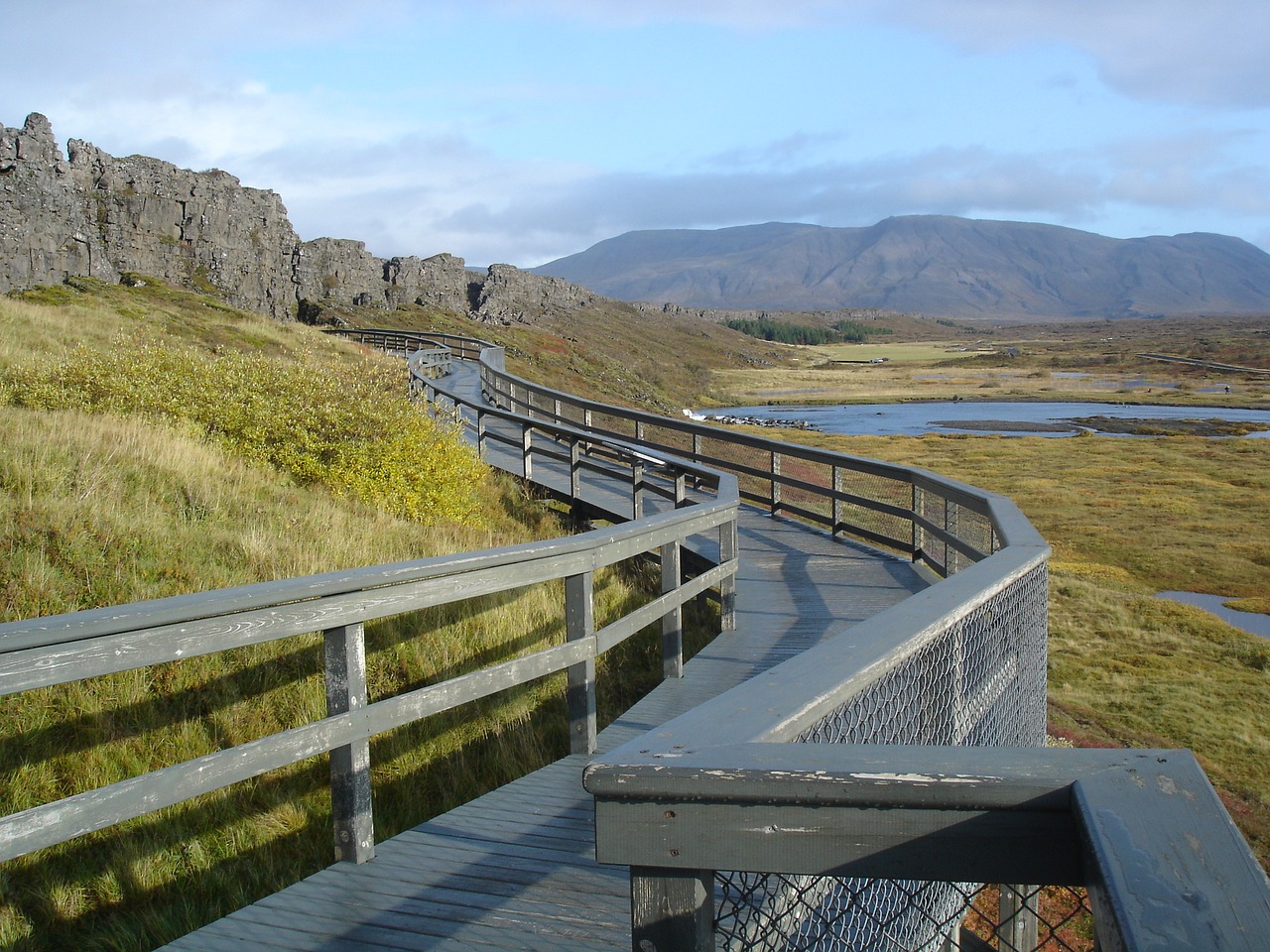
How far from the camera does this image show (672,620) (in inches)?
234

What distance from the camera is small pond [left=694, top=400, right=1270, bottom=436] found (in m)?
62.8

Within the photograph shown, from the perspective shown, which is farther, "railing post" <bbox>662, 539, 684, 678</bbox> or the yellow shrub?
the yellow shrub

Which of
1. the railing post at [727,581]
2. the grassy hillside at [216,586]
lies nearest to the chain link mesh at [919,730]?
the grassy hillside at [216,586]

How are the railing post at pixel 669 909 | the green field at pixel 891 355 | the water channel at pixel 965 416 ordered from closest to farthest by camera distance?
the railing post at pixel 669 909, the water channel at pixel 965 416, the green field at pixel 891 355

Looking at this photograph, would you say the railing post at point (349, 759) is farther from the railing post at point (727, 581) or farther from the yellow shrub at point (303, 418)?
the yellow shrub at point (303, 418)

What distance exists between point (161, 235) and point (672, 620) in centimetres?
4695

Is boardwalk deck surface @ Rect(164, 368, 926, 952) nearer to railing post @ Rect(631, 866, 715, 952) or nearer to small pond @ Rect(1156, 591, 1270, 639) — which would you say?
railing post @ Rect(631, 866, 715, 952)

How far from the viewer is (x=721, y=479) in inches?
320

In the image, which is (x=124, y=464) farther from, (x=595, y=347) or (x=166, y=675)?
(x=595, y=347)

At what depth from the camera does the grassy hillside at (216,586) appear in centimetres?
385

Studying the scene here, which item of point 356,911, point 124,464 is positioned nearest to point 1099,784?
point 356,911

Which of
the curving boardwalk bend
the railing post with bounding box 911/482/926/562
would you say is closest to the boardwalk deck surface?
the curving boardwalk bend

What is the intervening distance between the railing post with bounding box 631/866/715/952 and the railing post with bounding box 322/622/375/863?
7.14 ft

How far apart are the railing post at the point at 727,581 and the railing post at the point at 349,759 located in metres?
3.94
